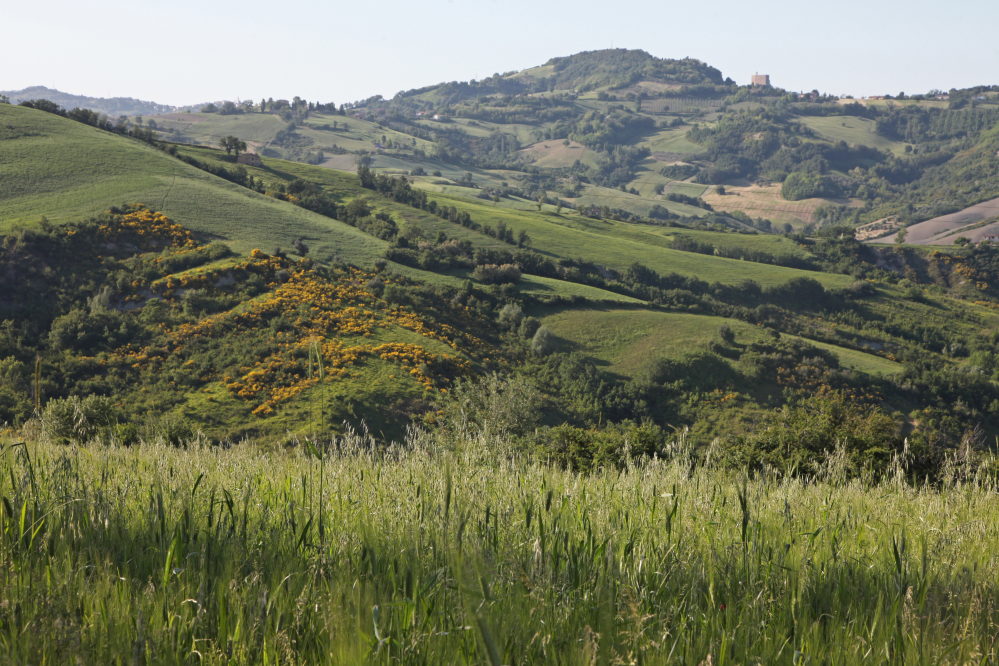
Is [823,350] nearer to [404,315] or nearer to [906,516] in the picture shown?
[404,315]

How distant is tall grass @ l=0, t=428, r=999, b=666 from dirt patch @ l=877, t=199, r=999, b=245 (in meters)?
180

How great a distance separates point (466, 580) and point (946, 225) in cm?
21533

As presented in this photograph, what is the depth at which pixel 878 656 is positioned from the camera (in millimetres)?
1983

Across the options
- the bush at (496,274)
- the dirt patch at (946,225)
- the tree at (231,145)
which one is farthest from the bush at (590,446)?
the dirt patch at (946,225)

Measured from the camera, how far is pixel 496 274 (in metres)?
54.4

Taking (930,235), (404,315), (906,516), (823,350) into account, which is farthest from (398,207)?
(930,235)

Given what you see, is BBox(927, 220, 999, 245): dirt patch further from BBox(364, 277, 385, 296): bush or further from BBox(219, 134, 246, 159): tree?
BBox(219, 134, 246, 159): tree

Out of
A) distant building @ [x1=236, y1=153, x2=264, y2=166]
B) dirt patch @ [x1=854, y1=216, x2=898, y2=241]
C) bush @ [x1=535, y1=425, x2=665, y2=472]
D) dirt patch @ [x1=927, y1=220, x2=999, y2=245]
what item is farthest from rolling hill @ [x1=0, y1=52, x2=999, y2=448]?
dirt patch @ [x1=854, y1=216, x2=898, y2=241]

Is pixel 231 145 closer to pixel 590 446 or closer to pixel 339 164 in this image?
pixel 590 446

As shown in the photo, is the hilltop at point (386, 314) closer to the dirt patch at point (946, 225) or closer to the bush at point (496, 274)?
the bush at point (496, 274)

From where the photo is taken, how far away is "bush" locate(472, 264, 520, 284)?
54000 millimetres

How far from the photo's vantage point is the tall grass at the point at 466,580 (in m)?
1.85

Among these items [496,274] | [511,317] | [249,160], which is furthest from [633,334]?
[249,160]

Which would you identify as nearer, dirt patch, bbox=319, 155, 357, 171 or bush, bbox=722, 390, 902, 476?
bush, bbox=722, 390, 902, 476
